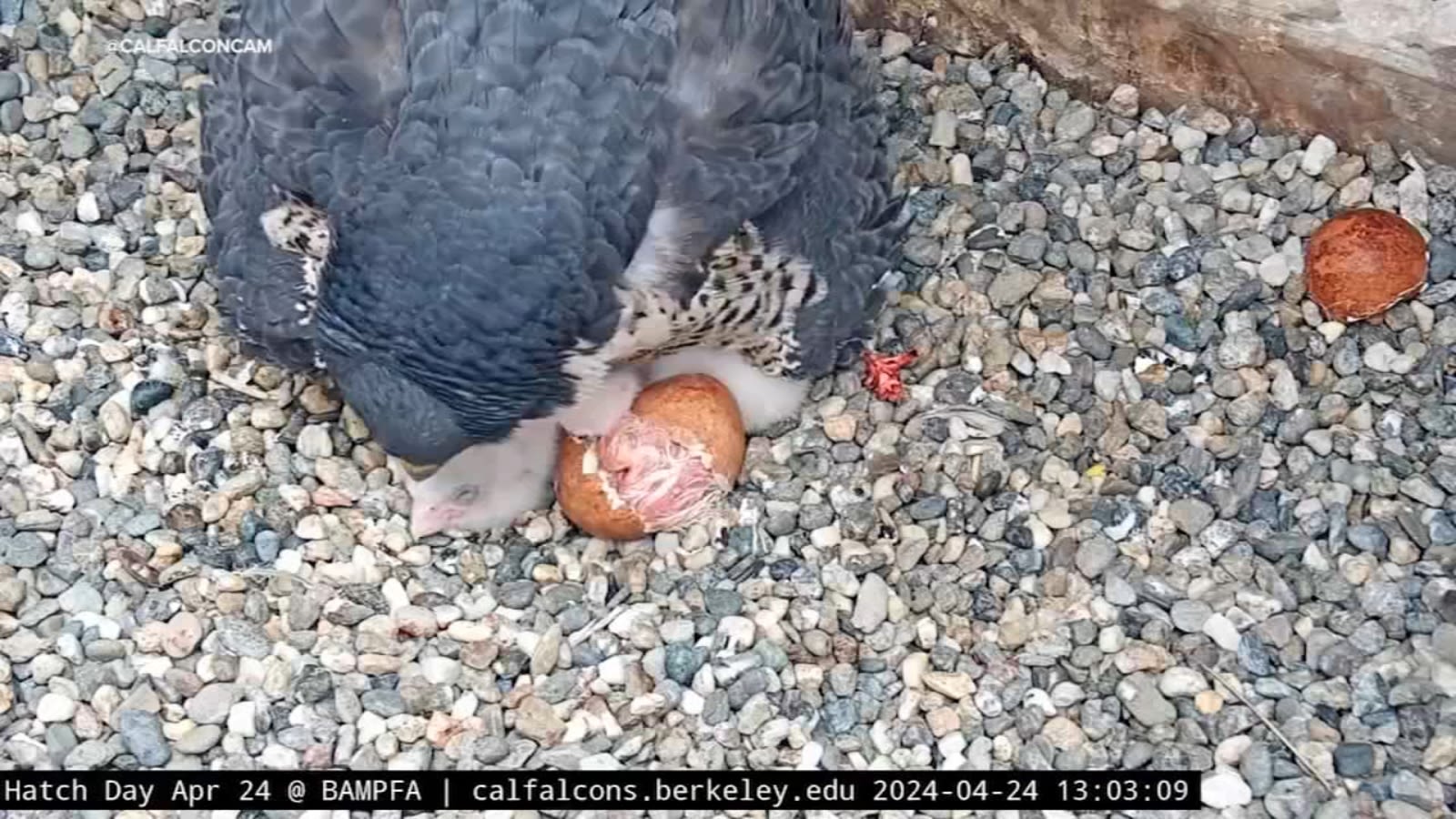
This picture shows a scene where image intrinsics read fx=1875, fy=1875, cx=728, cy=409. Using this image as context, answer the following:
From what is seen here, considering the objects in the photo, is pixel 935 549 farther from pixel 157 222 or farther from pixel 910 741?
pixel 157 222

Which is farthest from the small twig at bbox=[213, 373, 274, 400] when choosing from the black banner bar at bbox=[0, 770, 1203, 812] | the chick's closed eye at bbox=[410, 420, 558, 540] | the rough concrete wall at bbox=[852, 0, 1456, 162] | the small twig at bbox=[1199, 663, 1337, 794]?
the small twig at bbox=[1199, 663, 1337, 794]

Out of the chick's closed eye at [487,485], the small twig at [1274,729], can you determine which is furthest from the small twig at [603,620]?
the small twig at [1274,729]

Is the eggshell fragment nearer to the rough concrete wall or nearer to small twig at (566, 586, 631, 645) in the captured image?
the rough concrete wall

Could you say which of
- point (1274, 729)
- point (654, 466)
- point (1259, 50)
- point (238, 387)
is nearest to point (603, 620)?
point (654, 466)

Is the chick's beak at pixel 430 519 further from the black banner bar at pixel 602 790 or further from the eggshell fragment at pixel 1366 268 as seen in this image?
the eggshell fragment at pixel 1366 268

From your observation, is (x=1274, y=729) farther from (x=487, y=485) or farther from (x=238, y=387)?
(x=238, y=387)

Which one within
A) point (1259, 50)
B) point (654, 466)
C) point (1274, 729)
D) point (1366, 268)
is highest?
point (1259, 50)

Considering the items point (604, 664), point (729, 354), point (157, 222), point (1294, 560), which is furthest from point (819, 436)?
point (157, 222)
